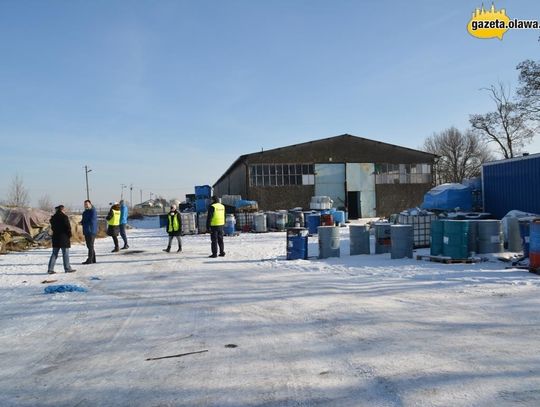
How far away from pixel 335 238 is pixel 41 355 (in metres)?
8.55

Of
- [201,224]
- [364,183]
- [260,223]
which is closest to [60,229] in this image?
[201,224]

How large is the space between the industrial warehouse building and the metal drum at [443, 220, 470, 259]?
23838 mm

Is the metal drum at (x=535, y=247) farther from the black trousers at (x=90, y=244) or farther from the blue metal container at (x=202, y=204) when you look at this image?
the blue metal container at (x=202, y=204)

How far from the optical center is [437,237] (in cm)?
1100

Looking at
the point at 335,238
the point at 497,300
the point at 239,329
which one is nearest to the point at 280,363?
the point at 239,329

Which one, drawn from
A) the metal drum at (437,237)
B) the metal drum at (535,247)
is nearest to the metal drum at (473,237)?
the metal drum at (437,237)

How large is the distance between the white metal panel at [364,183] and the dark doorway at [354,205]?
255mm

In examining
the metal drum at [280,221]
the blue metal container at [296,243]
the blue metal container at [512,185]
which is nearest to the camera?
the blue metal container at [296,243]

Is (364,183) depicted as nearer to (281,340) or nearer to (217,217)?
(217,217)

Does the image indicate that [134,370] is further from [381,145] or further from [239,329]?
[381,145]

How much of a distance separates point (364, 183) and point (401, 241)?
2518cm

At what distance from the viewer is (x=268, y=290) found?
8031 mm

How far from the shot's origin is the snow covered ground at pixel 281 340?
367 cm

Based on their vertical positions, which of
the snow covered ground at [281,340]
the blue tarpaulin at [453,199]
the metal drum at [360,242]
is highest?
the blue tarpaulin at [453,199]
